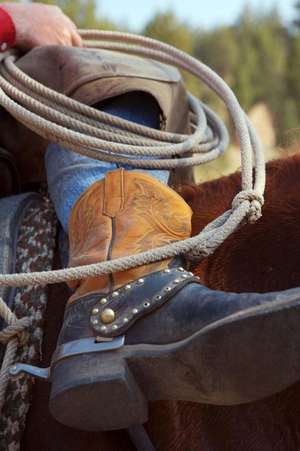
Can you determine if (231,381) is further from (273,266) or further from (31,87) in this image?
(31,87)

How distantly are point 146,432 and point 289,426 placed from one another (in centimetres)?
24

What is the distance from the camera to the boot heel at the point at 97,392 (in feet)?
3.44

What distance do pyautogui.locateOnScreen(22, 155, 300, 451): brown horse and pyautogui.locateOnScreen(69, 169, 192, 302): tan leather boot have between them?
0.14 metres

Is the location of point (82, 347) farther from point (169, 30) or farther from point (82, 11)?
point (169, 30)

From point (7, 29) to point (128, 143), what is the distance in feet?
1.66

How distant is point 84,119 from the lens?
4.67ft

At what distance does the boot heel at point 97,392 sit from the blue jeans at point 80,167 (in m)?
0.40

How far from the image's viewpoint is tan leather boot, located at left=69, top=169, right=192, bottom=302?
1.17m

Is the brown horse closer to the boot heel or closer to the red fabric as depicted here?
the boot heel

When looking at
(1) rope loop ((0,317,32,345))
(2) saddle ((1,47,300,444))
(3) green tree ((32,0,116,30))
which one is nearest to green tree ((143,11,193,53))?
(3) green tree ((32,0,116,30))

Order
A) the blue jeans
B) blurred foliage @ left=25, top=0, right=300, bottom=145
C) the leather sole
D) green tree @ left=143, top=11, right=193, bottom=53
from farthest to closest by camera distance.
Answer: blurred foliage @ left=25, top=0, right=300, bottom=145, green tree @ left=143, top=11, right=193, bottom=53, the blue jeans, the leather sole

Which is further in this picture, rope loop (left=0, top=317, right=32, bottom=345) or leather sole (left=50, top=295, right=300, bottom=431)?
rope loop (left=0, top=317, right=32, bottom=345)

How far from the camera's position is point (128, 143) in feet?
4.57

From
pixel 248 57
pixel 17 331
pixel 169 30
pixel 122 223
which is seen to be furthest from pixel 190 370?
pixel 248 57
